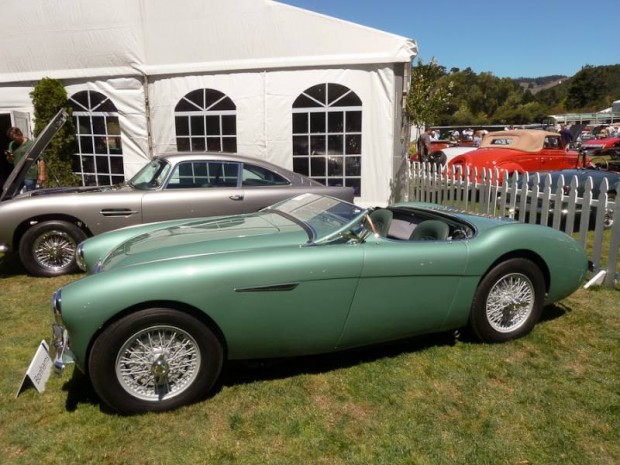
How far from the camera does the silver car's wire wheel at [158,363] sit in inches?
103

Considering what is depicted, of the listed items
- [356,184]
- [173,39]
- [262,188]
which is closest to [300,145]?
[356,184]

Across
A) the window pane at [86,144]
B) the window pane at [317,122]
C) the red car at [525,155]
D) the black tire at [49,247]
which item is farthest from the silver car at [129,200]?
the red car at [525,155]

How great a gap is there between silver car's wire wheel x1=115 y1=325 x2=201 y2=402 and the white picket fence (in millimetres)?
3110

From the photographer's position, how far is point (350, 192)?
5.99 meters

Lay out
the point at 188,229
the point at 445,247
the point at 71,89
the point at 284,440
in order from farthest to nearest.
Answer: the point at 71,89 < the point at 188,229 < the point at 445,247 < the point at 284,440

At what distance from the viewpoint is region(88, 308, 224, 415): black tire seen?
253 cm

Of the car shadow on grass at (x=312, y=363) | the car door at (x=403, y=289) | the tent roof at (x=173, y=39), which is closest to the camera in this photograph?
the car door at (x=403, y=289)

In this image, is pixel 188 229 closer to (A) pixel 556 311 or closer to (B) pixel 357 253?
(B) pixel 357 253

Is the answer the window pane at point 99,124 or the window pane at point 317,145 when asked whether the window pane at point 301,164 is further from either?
the window pane at point 99,124

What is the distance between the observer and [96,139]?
390 inches

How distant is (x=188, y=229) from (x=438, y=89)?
33.1 ft

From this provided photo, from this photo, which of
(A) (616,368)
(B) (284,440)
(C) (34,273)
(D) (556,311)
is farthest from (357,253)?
(C) (34,273)

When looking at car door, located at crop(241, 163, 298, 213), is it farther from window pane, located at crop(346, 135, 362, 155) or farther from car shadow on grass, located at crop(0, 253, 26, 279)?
window pane, located at crop(346, 135, 362, 155)

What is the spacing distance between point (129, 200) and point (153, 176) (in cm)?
47
